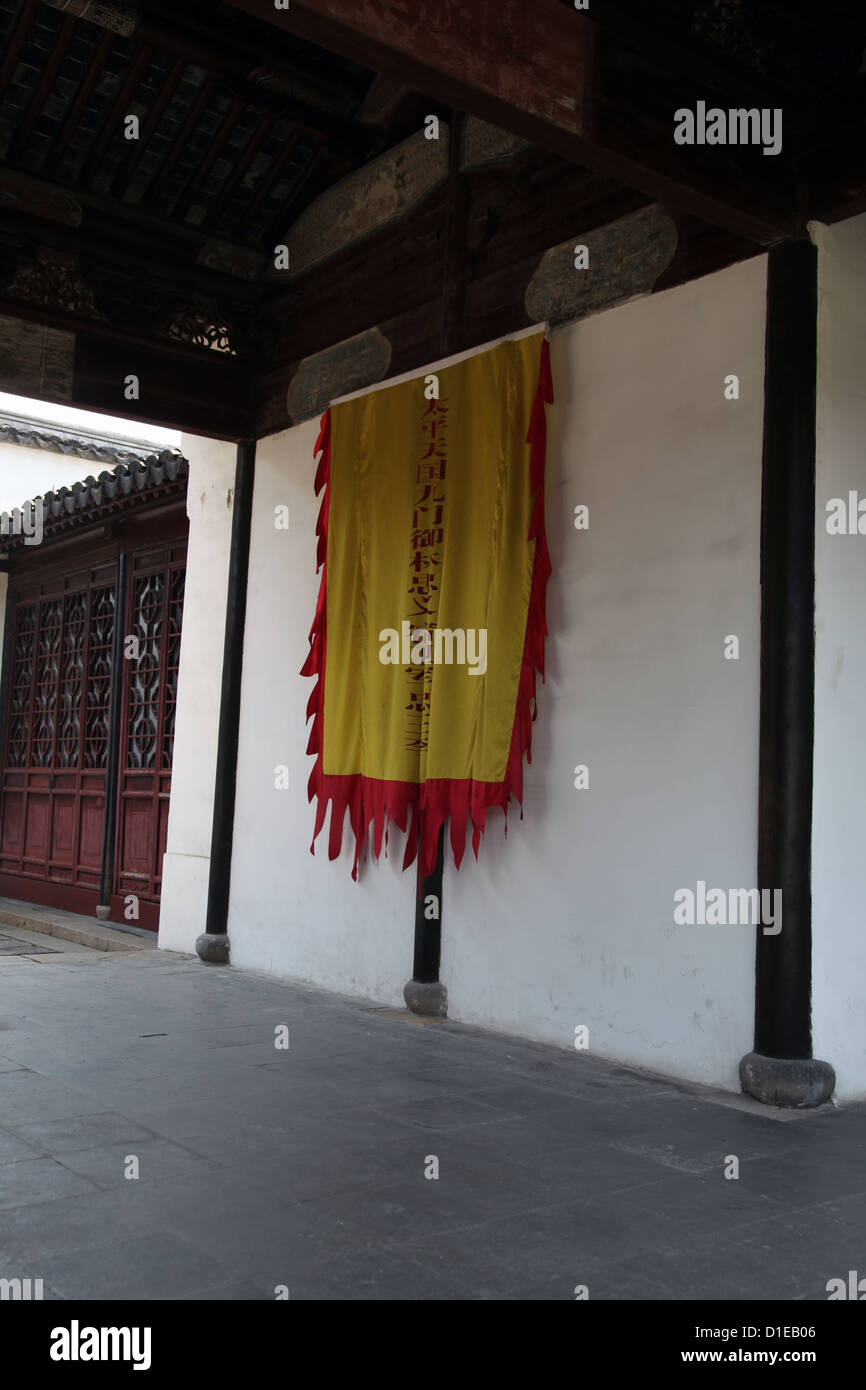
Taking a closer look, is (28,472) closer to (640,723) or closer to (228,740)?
(228,740)

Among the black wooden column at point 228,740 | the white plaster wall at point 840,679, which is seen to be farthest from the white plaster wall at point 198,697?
the white plaster wall at point 840,679

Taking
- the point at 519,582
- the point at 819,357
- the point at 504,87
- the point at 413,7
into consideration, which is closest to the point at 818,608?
the point at 819,357

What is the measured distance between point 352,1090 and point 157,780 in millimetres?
4280

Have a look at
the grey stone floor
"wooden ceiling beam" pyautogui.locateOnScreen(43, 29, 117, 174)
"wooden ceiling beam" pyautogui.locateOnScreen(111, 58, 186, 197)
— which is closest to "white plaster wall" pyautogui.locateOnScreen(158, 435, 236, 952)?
"wooden ceiling beam" pyautogui.locateOnScreen(111, 58, 186, 197)

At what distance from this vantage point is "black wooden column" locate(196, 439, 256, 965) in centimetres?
639

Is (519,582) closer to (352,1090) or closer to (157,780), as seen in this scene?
(352,1090)

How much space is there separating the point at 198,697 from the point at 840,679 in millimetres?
3925

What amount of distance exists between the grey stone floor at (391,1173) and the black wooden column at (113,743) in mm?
3511

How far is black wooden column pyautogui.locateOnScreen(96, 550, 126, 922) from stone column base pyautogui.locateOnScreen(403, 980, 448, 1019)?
3.75 metres

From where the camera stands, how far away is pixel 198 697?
22.3 ft

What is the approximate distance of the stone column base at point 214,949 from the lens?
633cm
